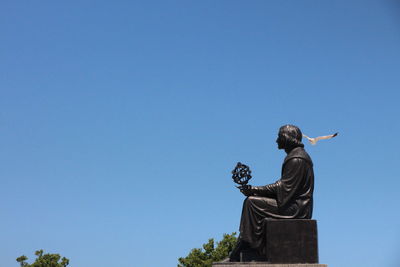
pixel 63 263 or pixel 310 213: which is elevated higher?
pixel 63 263

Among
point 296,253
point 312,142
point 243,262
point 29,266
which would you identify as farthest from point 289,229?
point 29,266

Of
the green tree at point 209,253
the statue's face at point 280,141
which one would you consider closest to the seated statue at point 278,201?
the statue's face at point 280,141

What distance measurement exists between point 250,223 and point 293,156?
1.88 metres

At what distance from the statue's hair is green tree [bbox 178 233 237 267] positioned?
26.4m

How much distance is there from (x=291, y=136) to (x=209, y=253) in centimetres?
2747

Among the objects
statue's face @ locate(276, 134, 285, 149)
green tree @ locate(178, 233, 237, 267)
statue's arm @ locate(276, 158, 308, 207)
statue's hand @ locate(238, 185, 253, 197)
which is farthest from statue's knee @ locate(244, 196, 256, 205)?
green tree @ locate(178, 233, 237, 267)

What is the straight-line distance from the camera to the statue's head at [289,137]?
12.3 metres

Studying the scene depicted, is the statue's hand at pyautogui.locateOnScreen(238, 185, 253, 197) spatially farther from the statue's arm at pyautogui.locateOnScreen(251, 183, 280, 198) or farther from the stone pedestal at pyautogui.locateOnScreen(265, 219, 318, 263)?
the stone pedestal at pyautogui.locateOnScreen(265, 219, 318, 263)

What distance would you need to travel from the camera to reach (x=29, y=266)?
41844 millimetres

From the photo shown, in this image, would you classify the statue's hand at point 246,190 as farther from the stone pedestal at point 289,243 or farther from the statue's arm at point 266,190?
the stone pedestal at point 289,243

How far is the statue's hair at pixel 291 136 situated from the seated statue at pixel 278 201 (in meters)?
0.26

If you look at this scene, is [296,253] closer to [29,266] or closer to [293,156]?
[293,156]

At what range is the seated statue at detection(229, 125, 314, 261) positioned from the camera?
37.6 feet

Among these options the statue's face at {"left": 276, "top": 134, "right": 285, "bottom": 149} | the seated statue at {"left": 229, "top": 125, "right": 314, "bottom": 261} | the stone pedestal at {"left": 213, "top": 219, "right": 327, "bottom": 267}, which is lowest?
the stone pedestal at {"left": 213, "top": 219, "right": 327, "bottom": 267}
